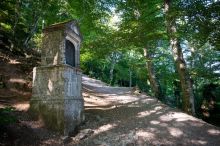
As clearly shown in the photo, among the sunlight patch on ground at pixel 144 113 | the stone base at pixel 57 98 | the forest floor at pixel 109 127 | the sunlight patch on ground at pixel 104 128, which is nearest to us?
the forest floor at pixel 109 127

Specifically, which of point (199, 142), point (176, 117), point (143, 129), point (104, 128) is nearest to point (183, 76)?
point (176, 117)

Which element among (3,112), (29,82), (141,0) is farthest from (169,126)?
(141,0)

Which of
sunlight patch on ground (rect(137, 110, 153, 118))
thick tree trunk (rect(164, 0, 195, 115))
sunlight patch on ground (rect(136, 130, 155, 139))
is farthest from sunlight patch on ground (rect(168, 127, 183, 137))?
→ thick tree trunk (rect(164, 0, 195, 115))

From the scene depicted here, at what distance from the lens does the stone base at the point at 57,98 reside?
8.91 m

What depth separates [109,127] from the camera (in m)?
9.80

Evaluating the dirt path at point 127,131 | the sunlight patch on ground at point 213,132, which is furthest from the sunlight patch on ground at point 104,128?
the sunlight patch on ground at point 213,132

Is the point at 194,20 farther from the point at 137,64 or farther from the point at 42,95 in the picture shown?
the point at 137,64

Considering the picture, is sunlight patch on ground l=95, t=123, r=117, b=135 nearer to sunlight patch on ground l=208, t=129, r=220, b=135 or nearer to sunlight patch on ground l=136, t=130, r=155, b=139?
sunlight patch on ground l=136, t=130, r=155, b=139

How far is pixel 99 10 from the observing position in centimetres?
1903

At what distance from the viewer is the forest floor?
26.5 feet

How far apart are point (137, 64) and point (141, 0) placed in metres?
7.20

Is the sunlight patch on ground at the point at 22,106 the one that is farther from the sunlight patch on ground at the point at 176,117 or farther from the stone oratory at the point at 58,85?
the sunlight patch on ground at the point at 176,117

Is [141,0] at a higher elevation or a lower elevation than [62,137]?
higher

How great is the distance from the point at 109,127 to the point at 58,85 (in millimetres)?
2582
